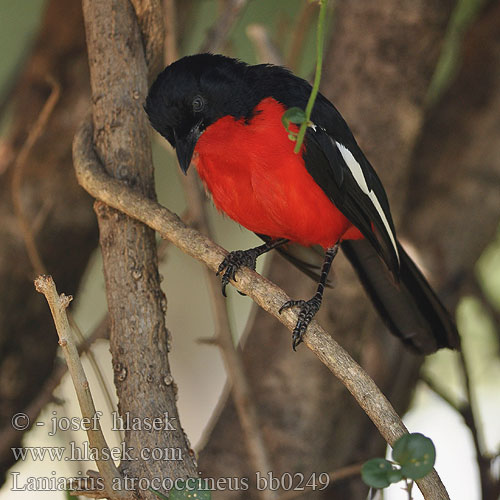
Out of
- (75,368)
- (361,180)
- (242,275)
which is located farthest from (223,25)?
(75,368)

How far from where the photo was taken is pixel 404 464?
45.5 inches

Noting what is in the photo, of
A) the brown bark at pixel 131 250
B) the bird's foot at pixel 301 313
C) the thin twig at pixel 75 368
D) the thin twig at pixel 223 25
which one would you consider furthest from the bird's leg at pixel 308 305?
the thin twig at pixel 223 25

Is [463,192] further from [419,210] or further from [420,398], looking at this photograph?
[420,398]

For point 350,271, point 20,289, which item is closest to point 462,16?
point 350,271

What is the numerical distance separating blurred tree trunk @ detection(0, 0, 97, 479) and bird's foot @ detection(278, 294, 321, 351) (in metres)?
1.14

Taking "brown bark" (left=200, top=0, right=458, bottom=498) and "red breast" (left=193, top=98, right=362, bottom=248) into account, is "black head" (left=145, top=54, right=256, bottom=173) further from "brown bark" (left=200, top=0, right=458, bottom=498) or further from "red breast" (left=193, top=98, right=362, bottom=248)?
"brown bark" (left=200, top=0, right=458, bottom=498)

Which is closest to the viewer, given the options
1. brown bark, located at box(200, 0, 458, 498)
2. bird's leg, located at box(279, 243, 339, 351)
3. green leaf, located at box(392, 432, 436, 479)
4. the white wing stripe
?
green leaf, located at box(392, 432, 436, 479)

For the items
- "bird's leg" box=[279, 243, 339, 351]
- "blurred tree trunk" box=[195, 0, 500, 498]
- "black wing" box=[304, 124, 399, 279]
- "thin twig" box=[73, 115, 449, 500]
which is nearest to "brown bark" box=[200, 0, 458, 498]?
"blurred tree trunk" box=[195, 0, 500, 498]

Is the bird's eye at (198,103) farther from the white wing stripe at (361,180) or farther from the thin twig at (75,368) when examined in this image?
the thin twig at (75,368)

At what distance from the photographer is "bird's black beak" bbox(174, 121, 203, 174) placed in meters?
1.85

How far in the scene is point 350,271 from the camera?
2.61m

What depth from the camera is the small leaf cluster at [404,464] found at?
1.15 metres

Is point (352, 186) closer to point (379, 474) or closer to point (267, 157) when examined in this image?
point (267, 157)

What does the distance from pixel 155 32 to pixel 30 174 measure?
3.61 ft
